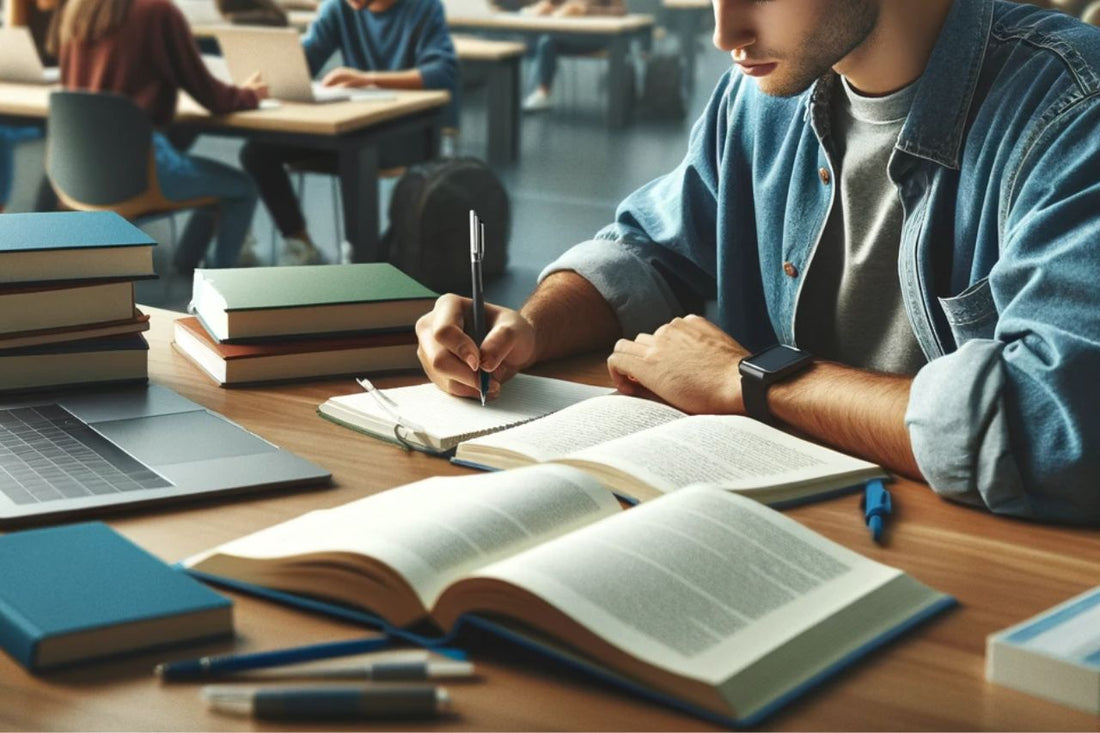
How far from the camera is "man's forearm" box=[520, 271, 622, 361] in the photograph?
1515 millimetres

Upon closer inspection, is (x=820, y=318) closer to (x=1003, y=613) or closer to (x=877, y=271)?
(x=877, y=271)

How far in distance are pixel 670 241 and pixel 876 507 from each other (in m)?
0.70

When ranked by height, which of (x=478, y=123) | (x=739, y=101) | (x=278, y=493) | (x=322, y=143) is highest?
(x=739, y=101)

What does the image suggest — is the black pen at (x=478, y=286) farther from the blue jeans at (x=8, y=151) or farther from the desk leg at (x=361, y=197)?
the blue jeans at (x=8, y=151)

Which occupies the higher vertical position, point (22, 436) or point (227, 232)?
point (22, 436)

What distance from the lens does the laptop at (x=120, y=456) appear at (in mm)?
1070

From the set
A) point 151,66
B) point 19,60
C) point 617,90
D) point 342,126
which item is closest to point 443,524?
point 342,126

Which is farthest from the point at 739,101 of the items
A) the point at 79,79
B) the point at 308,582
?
the point at 79,79

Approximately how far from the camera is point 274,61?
458cm

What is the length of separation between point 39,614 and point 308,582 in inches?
6.4

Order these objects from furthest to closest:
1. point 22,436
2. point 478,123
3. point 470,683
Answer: point 478,123 < point 22,436 < point 470,683

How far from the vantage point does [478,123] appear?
31.2ft

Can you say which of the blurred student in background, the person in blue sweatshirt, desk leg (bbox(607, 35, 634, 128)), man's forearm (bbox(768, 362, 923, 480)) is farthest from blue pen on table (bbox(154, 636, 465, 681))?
desk leg (bbox(607, 35, 634, 128))

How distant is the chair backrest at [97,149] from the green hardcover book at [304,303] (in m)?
2.82
